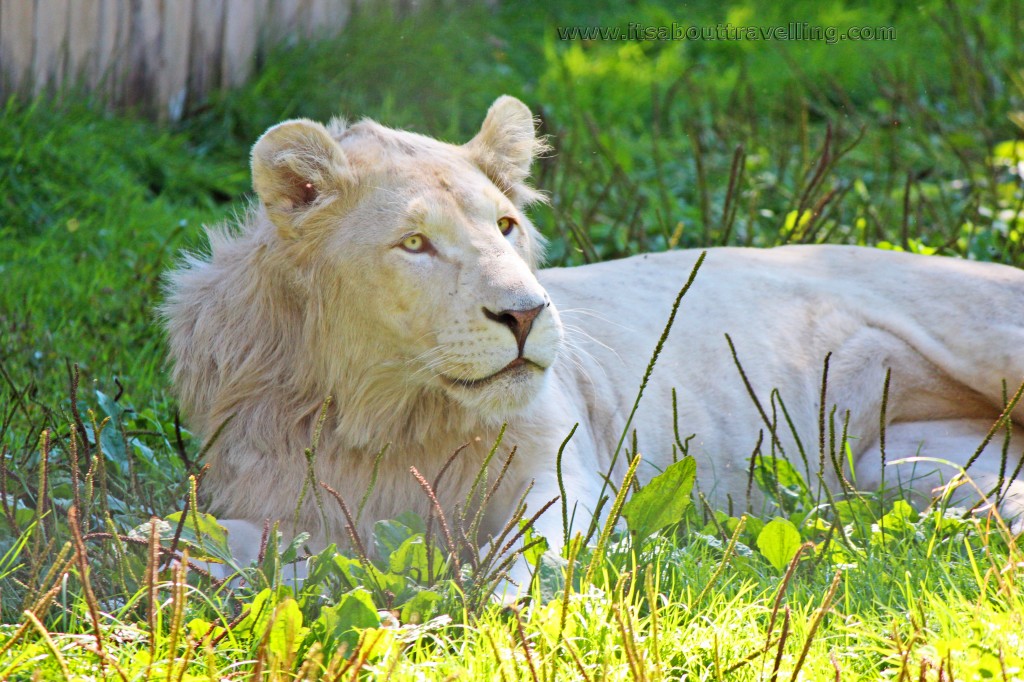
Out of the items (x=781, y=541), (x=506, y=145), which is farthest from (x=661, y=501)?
(x=506, y=145)

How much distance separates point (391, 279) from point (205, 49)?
15.8 ft

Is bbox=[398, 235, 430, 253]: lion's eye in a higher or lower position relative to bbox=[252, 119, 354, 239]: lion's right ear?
lower

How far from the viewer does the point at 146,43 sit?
271 inches

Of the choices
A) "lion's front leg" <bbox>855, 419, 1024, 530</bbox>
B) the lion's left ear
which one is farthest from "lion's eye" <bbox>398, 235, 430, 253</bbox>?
"lion's front leg" <bbox>855, 419, 1024, 530</bbox>

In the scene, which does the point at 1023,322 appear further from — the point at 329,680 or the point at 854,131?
the point at 854,131

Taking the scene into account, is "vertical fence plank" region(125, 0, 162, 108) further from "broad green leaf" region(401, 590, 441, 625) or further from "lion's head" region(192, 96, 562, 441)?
"broad green leaf" region(401, 590, 441, 625)

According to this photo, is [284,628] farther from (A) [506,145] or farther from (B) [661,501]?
(A) [506,145]

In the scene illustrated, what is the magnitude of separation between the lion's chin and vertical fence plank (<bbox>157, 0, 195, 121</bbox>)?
4716mm

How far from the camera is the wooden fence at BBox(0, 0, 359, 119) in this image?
6.17 m

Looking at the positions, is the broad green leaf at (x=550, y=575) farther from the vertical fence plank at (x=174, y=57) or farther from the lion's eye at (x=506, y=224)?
the vertical fence plank at (x=174, y=57)

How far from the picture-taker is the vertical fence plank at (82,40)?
6.43 metres

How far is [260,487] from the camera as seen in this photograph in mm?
3057

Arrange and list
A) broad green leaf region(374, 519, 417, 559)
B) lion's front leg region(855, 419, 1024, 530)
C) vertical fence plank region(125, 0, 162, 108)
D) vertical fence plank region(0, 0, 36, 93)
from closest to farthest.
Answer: broad green leaf region(374, 519, 417, 559) → lion's front leg region(855, 419, 1024, 530) → vertical fence plank region(0, 0, 36, 93) → vertical fence plank region(125, 0, 162, 108)

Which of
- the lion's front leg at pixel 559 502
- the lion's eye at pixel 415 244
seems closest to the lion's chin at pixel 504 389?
the lion's front leg at pixel 559 502
